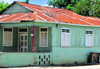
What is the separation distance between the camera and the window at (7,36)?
17578 mm

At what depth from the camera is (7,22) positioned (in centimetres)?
1608

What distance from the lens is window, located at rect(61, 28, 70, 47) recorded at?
57.5 ft

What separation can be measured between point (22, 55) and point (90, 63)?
641 cm

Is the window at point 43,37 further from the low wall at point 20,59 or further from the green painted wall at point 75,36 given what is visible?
the low wall at point 20,59

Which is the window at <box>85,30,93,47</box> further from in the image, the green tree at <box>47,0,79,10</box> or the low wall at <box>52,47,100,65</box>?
the green tree at <box>47,0,79,10</box>

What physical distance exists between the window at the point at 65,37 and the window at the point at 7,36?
14.3ft

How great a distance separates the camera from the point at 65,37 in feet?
58.1

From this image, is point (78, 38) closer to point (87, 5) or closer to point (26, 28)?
point (26, 28)

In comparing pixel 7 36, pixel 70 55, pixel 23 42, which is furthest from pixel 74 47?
pixel 7 36

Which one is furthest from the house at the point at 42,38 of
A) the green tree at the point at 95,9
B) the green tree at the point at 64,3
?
the green tree at the point at 64,3

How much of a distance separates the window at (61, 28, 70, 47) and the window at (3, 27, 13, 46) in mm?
4360

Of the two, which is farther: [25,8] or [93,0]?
[93,0]

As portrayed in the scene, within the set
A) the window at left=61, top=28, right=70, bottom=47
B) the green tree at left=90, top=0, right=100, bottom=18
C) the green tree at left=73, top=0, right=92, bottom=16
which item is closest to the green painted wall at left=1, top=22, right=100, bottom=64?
the window at left=61, top=28, right=70, bottom=47

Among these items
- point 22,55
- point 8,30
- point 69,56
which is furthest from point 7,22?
point 69,56
